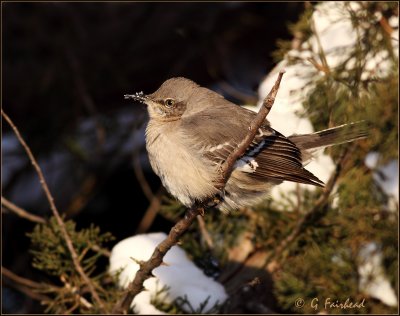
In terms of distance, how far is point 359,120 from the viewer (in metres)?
4.18

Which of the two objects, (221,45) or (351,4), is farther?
(221,45)

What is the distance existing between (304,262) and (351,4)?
6.18 ft

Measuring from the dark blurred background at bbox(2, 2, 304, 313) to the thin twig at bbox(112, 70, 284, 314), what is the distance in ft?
8.36

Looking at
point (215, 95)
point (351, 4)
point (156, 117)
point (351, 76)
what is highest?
point (351, 4)

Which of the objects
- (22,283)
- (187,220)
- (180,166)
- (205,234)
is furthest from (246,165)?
(22,283)

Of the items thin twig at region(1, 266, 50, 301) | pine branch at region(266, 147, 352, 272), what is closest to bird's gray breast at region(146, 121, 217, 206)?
pine branch at region(266, 147, 352, 272)

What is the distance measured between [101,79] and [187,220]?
14.6ft

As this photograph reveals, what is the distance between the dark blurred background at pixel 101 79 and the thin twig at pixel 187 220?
2547 mm

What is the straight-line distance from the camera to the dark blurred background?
21.7 ft

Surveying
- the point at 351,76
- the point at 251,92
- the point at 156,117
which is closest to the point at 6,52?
the point at 251,92

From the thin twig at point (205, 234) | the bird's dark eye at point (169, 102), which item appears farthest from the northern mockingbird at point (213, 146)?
the thin twig at point (205, 234)

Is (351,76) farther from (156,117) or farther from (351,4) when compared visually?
(156,117)

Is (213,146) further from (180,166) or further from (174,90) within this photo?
(174,90)

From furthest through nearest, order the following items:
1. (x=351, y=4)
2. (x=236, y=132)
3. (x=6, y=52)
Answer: (x=6, y=52) → (x=351, y=4) → (x=236, y=132)
